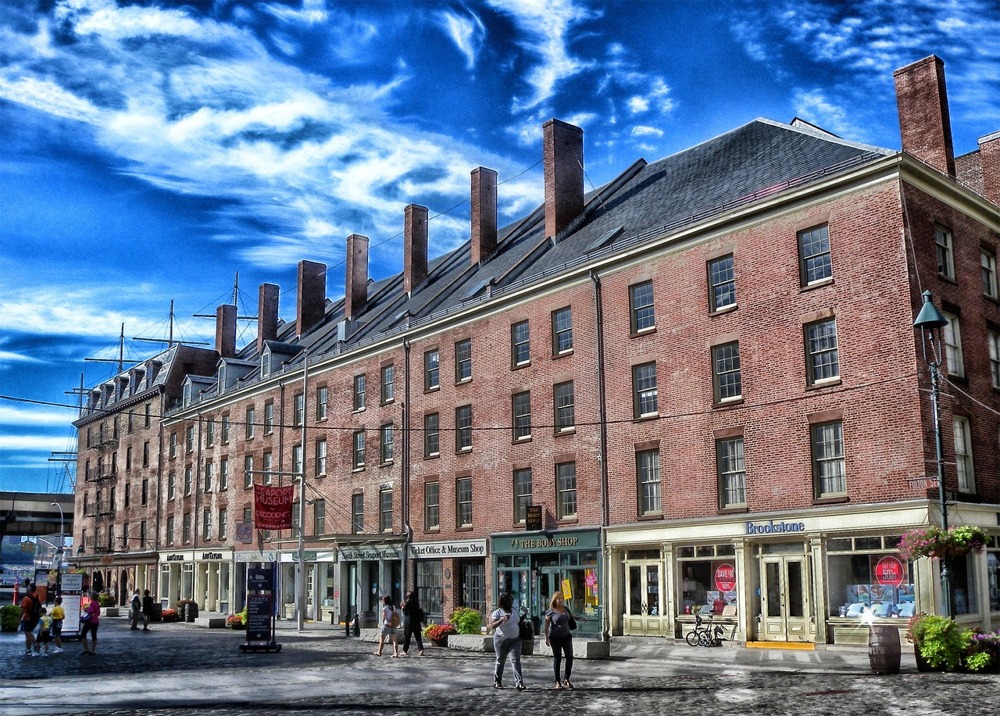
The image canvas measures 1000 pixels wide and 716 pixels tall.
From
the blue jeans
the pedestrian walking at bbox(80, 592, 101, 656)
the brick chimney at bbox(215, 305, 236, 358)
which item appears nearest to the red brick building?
the blue jeans

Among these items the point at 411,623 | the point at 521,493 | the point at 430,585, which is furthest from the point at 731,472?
the point at 430,585

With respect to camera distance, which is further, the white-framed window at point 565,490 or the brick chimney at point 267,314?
the brick chimney at point 267,314

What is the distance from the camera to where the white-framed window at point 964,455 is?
→ 88.4 ft

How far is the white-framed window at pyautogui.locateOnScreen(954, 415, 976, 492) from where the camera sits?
88.4 feet

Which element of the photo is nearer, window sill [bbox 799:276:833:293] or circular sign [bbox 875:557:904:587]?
circular sign [bbox 875:557:904:587]

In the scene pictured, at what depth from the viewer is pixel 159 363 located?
257 feet

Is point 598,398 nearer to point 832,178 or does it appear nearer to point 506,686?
point 832,178

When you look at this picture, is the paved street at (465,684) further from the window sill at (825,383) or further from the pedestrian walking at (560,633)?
the window sill at (825,383)

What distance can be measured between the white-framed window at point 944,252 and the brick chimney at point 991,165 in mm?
5475

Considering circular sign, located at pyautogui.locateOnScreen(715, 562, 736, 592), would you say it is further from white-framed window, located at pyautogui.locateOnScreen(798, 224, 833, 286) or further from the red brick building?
white-framed window, located at pyautogui.locateOnScreen(798, 224, 833, 286)

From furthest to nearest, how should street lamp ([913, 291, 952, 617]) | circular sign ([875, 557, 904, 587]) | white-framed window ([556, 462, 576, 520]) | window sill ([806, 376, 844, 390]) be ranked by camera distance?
white-framed window ([556, 462, 576, 520]), window sill ([806, 376, 844, 390]), circular sign ([875, 557, 904, 587]), street lamp ([913, 291, 952, 617])

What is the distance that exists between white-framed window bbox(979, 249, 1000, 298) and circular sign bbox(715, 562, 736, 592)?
11.2 metres

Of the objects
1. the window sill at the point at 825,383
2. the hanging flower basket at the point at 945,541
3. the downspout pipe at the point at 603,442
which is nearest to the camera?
the hanging flower basket at the point at 945,541

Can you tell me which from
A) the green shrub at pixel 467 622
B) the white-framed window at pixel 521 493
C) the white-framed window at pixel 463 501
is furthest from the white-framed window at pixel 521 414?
the green shrub at pixel 467 622
